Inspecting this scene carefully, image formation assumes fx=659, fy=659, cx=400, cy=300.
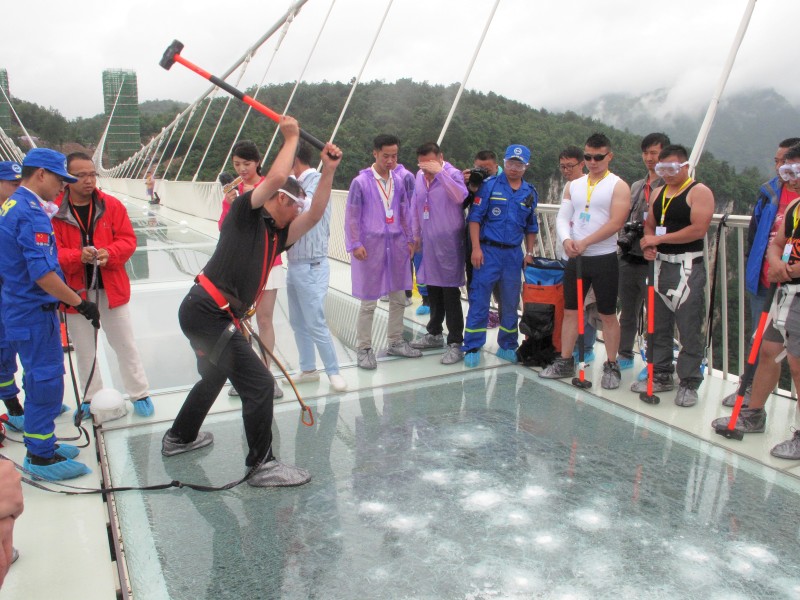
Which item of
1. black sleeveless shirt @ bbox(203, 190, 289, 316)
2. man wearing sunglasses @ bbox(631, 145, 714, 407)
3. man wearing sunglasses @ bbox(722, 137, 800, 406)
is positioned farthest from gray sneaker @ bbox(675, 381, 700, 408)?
black sleeveless shirt @ bbox(203, 190, 289, 316)

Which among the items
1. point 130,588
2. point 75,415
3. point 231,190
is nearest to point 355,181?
point 231,190

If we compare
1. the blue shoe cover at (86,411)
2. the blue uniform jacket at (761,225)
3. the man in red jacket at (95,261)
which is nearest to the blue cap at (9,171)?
the man in red jacket at (95,261)

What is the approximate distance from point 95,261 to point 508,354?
8.82 ft

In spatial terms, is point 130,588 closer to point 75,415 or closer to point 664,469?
point 75,415

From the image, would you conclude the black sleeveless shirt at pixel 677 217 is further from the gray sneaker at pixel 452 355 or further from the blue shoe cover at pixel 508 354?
the gray sneaker at pixel 452 355

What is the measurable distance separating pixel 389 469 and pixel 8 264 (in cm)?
187

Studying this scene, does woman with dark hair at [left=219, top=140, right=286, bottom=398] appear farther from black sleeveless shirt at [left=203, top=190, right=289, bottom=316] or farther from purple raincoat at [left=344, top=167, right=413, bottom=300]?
black sleeveless shirt at [left=203, top=190, right=289, bottom=316]

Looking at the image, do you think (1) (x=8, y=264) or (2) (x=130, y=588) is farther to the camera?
(1) (x=8, y=264)

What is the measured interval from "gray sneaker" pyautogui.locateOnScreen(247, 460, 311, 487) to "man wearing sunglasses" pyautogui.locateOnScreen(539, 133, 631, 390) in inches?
76.4

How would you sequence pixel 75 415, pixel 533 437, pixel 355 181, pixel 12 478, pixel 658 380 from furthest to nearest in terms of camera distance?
pixel 355 181
pixel 658 380
pixel 75 415
pixel 533 437
pixel 12 478

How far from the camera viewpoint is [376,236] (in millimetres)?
4633

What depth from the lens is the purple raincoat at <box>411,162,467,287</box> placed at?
4629 millimetres

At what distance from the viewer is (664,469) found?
117 inches

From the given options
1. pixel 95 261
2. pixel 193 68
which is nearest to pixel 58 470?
pixel 95 261
